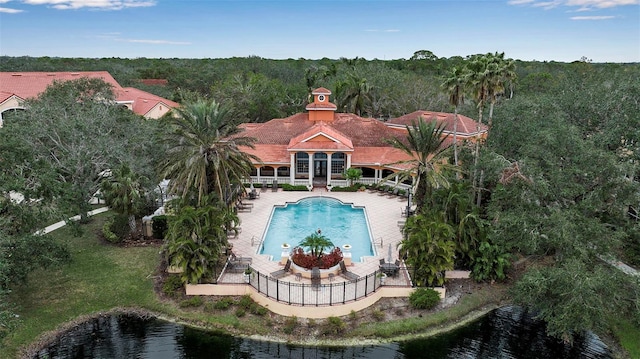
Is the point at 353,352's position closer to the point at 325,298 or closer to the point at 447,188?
the point at 325,298

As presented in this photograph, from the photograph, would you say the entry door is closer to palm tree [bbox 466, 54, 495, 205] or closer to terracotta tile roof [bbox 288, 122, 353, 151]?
terracotta tile roof [bbox 288, 122, 353, 151]

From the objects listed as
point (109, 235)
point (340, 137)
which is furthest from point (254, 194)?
point (109, 235)

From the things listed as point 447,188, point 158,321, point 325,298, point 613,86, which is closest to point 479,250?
point 447,188

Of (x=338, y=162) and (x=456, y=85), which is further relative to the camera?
(x=338, y=162)

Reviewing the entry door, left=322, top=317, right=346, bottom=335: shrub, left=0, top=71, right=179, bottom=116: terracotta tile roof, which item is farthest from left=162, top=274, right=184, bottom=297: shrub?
left=0, top=71, right=179, bottom=116: terracotta tile roof

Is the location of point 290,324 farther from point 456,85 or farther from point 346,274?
point 456,85

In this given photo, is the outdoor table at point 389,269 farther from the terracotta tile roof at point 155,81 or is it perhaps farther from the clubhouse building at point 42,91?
the terracotta tile roof at point 155,81
